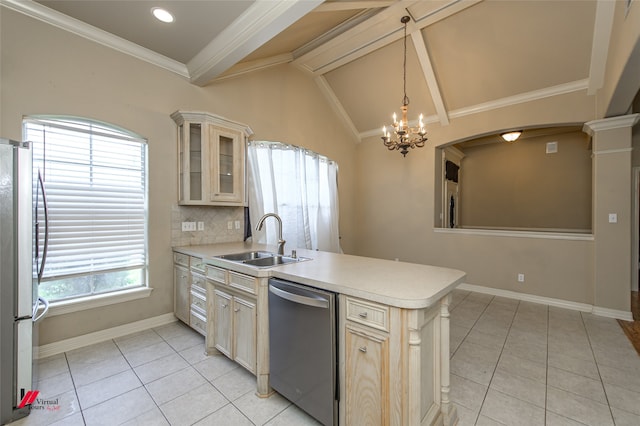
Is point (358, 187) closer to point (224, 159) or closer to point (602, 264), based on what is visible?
point (224, 159)

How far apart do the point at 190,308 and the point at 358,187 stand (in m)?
4.19

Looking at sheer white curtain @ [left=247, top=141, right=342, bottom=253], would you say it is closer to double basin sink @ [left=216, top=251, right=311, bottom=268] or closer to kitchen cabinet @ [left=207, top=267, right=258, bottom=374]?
double basin sink @ [left=216, top=251, right=311, bottom=268]

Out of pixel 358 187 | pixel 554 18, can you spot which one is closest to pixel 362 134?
pixel 358 187

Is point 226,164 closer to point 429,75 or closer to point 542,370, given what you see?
point 429,75

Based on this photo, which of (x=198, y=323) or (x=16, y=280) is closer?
(x=16, y=280)

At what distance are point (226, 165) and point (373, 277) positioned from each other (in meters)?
2.35

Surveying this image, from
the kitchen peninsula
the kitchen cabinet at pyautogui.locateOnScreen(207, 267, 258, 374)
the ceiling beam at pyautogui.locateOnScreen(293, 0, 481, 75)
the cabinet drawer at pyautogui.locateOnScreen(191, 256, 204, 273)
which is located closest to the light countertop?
the kitchen peninsula

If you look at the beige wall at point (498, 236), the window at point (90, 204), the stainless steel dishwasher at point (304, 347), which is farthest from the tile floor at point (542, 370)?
the window at point (90, 204)

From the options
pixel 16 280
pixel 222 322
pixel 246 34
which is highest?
pixel 246 34

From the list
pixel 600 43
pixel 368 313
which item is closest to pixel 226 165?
pixel 368 313

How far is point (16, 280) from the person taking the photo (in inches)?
62.4

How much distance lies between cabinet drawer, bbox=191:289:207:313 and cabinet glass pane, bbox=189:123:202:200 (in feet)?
3.48

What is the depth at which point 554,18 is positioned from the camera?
303 centimetres

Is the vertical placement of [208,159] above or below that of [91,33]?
below
